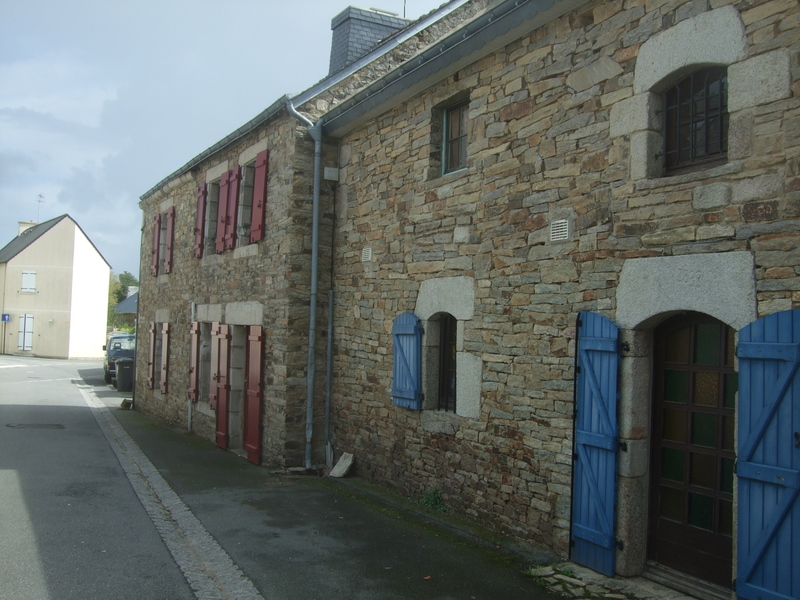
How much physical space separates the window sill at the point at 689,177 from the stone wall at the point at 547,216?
1 cm

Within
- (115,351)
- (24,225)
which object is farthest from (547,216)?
(24,225)

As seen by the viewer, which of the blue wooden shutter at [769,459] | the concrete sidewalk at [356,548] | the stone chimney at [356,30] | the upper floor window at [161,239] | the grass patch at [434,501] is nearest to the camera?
the blue wooden shutter at [769,459]

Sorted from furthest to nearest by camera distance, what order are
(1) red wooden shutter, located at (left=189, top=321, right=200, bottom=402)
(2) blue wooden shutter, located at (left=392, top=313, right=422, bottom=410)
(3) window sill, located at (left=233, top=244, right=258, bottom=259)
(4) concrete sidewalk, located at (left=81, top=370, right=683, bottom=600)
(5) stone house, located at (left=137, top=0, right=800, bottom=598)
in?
(1) red wooden shutter, located at (left=189, top=321, right=200, bottom=402) < (3) window sill, located at (left=233, top=244, right=258, bottom=259) < (2) blue wooden shutter, located at (left=392, top=313, right=422, bottom=410) < (4) concrete sidewalk, located at (left=81, top=370, right=683, bottom=600) < (5) stone house, located at (left=137, top=0, right=800, bottom=598)

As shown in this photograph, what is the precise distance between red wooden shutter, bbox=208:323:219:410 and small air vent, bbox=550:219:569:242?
7.28 meters

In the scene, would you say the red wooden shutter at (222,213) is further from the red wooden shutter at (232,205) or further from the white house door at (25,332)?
the white house door at (25,332)

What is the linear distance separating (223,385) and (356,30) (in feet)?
20.8

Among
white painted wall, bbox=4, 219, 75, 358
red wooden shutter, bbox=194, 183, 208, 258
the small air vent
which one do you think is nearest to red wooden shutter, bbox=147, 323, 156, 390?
red wooden shutter, bbox=194, 183, 208, 258

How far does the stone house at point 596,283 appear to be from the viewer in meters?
4.29

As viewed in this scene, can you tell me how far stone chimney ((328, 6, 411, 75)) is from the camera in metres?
12.2

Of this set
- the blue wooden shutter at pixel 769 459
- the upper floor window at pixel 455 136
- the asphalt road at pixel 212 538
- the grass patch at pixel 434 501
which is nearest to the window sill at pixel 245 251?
the asphalt road at pixel 212 538

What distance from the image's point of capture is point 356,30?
1227cm

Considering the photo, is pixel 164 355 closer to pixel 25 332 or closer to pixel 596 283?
pixel 596 283

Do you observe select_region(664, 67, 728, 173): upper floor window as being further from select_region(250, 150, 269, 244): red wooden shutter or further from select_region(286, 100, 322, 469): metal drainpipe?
select_region(250, 150, 269, 244): red wooden shutter

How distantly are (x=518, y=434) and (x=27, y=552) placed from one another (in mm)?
4160
